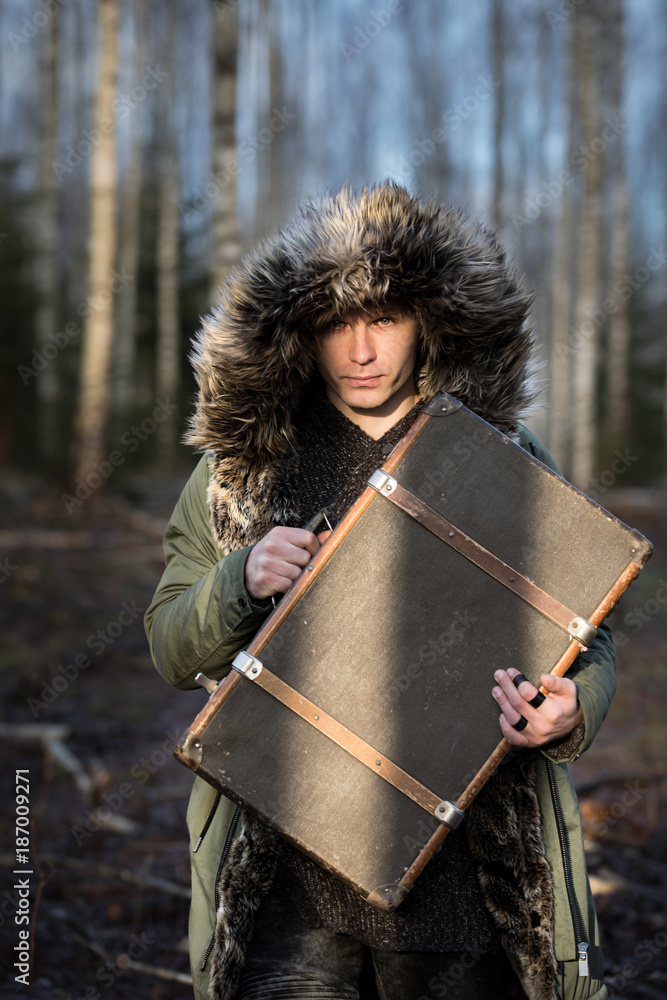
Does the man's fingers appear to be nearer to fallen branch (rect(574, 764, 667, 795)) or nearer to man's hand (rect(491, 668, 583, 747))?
man's hand (rect(491, 668, 583, 747))

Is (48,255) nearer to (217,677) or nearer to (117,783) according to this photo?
(117,783)

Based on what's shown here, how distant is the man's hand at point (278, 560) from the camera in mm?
1819

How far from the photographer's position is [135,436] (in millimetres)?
12430

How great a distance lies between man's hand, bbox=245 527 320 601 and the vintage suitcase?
39mm

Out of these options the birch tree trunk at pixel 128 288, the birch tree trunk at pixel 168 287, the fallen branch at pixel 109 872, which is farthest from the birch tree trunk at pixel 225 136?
the birch tree trunk at pixel 128 288

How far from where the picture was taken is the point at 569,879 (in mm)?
1927

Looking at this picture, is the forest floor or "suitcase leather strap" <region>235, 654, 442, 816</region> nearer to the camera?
"suitcase leather strap" <region>235, 654, 442, 816</region>

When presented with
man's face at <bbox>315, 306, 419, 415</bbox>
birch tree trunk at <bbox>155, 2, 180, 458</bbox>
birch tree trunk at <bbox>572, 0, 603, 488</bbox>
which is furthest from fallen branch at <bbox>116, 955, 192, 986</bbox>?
birch tree trunk at <bbox>155, 2, 180, 458</bbox>

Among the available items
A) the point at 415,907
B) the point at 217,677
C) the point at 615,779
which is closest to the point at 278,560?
the point at 217,677

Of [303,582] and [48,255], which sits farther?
[48,255]

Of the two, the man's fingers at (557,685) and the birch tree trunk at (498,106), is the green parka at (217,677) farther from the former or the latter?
the birch tree trunk at (498,106)

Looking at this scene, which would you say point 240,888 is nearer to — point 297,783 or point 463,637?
point 297,783

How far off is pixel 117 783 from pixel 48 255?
9910mm

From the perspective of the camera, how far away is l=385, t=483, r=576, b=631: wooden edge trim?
179 centimetres
